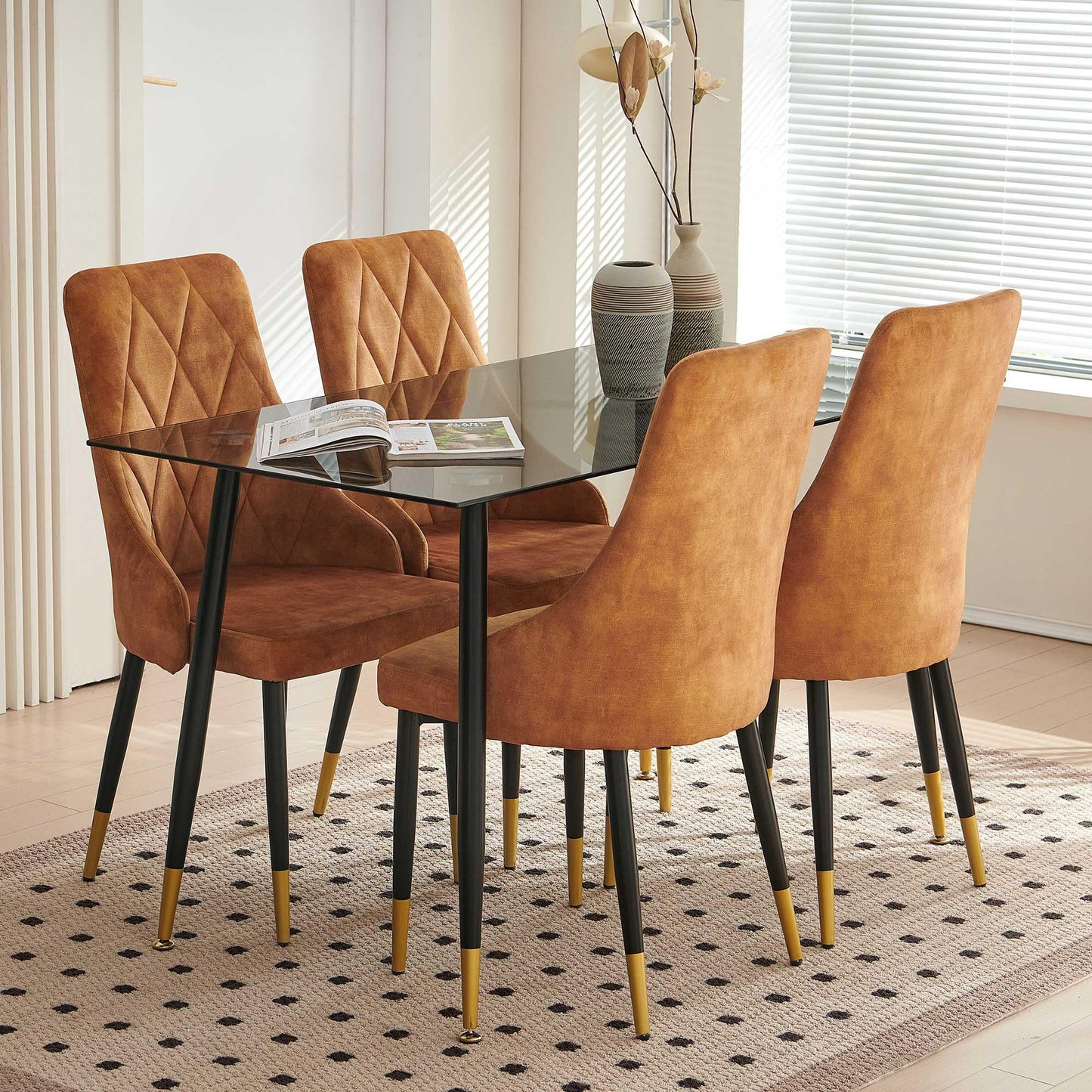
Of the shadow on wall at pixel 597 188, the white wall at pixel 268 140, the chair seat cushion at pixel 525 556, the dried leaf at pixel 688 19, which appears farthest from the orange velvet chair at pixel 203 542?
the shadow on wall at pixel 597 188

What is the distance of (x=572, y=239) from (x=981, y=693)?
1817mm

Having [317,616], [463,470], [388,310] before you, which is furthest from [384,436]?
[388,310]

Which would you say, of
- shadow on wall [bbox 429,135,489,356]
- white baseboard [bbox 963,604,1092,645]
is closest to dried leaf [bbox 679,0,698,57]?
shadow on wall [bbox 429,135,489,356]

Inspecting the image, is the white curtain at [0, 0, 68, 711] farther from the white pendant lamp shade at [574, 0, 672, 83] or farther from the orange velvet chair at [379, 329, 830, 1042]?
the orange velvet chair at [379, 329, 830, 1042]

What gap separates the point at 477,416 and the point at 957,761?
993 millimetres

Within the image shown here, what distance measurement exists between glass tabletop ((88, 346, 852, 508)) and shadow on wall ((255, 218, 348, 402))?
4.38ft

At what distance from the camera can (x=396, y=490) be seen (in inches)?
94.0

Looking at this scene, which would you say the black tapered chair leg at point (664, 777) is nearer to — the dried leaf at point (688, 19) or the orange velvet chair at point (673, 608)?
the orange velvet chair at point (673, 608)

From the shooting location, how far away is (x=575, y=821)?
2918mm

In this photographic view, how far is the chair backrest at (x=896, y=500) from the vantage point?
8.73ft

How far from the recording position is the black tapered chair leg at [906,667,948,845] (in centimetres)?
300

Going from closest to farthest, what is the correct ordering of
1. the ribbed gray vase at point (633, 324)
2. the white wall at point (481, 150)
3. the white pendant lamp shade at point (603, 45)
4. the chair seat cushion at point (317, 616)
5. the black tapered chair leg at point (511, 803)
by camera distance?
the chair seat cushion at point (317, 616) → the black tapered chair leg at point (511, 803) → the ribbed gray vase at point (633, 324) → the white pendant lamp shade at point (603, 45) → the white wall at point (481, 150)

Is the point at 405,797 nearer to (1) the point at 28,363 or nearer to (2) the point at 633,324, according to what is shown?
(2) the point at 633,324

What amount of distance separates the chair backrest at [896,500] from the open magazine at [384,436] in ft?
1.62
